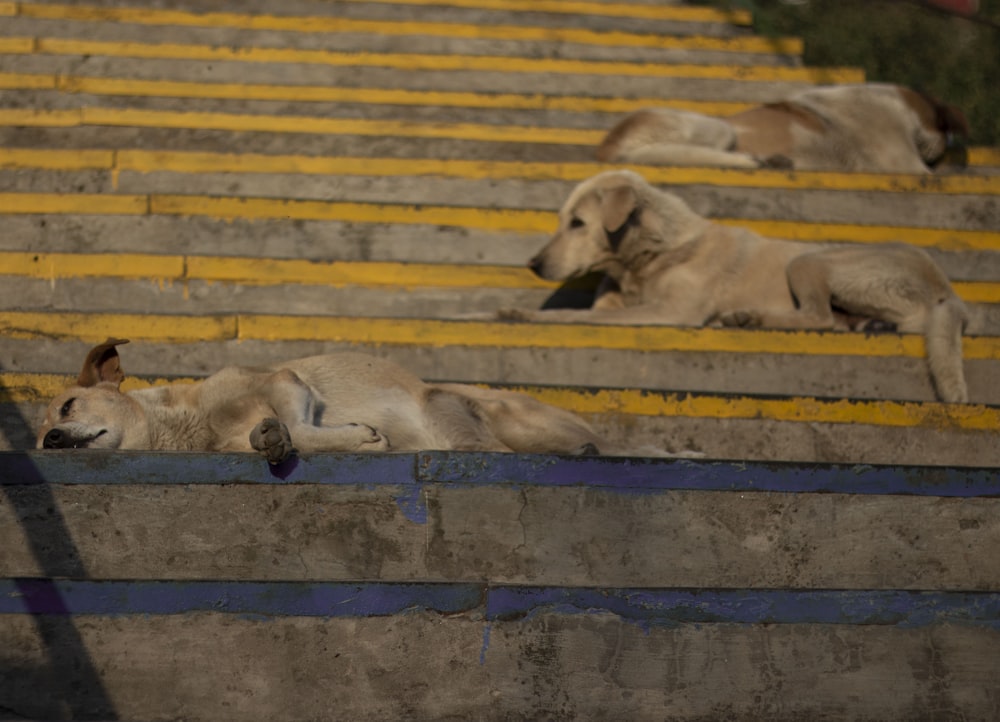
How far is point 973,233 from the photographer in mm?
8125

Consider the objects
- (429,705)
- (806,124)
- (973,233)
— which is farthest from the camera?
(806,124)

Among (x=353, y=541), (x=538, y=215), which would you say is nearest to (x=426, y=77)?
(x=538, y=215)

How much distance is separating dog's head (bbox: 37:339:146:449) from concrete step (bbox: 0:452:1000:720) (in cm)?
103

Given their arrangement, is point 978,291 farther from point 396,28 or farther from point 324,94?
point 396,28

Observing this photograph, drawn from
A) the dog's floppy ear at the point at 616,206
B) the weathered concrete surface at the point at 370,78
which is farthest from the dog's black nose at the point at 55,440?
the weathered concrete surface at the point at 370,78

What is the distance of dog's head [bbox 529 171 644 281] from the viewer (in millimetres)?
7859

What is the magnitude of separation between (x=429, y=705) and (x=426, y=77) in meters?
6.42

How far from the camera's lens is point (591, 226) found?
7992 millimetres

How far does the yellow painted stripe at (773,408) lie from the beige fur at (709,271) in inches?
39.4

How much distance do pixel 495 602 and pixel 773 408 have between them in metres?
2.50

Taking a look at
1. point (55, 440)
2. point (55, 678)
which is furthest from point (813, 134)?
point (55, 678)

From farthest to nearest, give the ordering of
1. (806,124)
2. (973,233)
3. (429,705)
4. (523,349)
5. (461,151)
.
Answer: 1. (806,124)
2. (461,151)
3. (973,233)
4. (523,349)
5. (429,705)

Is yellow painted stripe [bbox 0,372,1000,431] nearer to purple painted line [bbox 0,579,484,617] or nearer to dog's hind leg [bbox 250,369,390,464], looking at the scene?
dog's hind leg [bbox 250,369,390,464]

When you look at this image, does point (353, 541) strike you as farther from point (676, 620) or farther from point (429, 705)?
point (676, 620)
